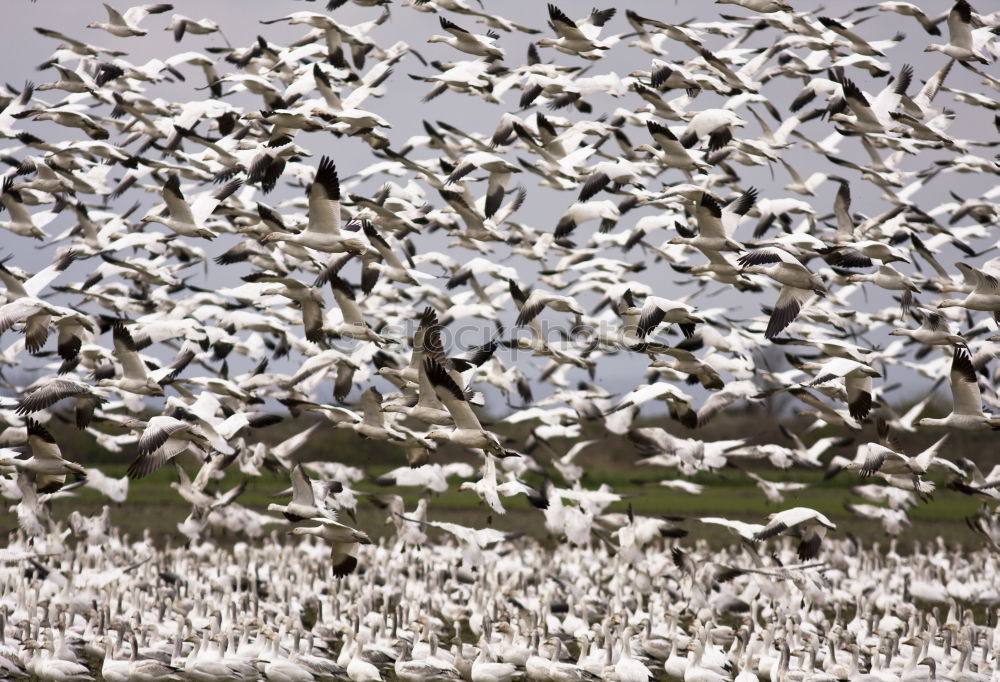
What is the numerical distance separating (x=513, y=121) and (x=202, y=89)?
197 inches

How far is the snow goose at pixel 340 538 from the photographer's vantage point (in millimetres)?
11891

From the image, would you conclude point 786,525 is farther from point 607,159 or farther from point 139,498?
point 139,498

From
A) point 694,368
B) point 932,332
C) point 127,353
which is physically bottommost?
point 127,353

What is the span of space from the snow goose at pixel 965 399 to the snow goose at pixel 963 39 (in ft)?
14.1

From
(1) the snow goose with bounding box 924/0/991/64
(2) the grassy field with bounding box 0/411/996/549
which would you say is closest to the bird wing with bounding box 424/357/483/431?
(1) the snow goose with bounding box 924/0/991/64

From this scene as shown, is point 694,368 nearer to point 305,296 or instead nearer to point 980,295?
point 980,295

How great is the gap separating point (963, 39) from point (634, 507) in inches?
1095

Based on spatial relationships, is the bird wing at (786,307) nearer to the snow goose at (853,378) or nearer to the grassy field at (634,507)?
the snow goose at (853,378)

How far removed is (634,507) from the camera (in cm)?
4025

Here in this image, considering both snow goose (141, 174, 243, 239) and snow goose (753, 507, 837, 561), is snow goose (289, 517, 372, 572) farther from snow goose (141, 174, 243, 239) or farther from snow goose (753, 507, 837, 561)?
snow goose (753, 507, 837, 561)

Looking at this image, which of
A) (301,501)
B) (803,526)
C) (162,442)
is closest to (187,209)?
(162,442)

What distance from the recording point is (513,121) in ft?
47.9

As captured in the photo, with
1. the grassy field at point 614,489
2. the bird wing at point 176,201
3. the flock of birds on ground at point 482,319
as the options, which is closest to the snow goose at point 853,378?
the flock of birds on ground at point 482,319

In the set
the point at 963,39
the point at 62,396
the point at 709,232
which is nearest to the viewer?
the point at 62,396
